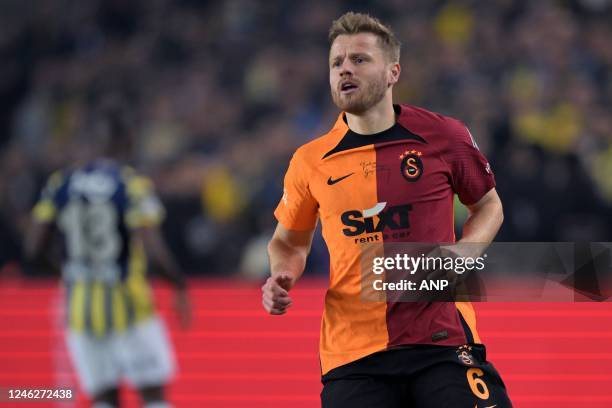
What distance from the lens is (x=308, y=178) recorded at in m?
4.49

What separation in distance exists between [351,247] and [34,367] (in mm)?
3212

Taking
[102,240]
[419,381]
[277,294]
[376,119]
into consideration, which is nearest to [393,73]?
[376,119]

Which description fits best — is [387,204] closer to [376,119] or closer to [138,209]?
[376,119]

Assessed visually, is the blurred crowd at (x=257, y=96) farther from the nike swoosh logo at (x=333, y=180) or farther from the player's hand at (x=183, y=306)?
the nike swoosh logo at (x=333, y=180)

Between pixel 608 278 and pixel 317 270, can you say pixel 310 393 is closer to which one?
pixel 608 278

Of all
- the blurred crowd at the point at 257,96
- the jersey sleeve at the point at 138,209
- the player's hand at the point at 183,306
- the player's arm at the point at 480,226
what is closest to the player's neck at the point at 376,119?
the player's arm at the point at 480,226

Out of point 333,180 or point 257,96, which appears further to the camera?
point 257,96

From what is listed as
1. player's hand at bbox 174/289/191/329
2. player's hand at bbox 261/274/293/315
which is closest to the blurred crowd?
player's hand at bbox 174/289/191/329

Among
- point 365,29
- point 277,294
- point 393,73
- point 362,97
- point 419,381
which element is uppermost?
point 365,29

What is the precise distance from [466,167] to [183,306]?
2773 millimetres

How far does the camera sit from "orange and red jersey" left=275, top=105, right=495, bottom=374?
13.9 feet

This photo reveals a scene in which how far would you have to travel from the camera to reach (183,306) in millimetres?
6691

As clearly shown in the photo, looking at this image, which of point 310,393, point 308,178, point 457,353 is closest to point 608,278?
point 457,353

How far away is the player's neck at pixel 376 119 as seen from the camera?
4.46 meters
